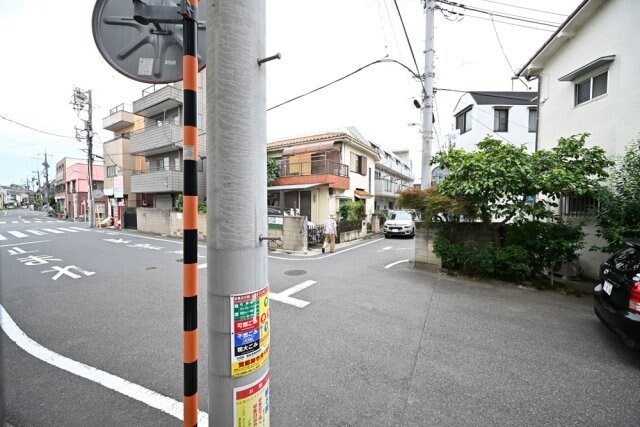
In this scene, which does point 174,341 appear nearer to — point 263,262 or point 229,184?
point 263,262

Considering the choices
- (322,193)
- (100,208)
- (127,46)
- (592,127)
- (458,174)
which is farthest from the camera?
(100,208)

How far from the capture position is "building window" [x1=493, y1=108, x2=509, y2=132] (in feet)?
58.7

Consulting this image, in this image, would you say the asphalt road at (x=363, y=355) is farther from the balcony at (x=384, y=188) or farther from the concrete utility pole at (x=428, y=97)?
the balcony at (x=384, y=188)

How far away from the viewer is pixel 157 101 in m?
17.7

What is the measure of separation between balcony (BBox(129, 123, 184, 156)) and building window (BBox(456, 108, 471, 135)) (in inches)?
769

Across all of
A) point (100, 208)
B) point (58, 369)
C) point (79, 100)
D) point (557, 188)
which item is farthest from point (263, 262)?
point (100, 208)

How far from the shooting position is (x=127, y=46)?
1.61m

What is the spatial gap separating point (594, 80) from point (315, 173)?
38.0 feet

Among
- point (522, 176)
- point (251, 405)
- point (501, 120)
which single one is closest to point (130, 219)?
point (251, 405)

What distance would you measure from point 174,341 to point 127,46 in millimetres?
3399

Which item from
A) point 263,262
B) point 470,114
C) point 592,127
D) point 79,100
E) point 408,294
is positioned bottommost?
point 408,294

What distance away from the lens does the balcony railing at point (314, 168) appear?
15163mm

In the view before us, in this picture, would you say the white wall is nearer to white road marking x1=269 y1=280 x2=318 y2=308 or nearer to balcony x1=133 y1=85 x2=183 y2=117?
white road marking x1=269 y1=280 x2=318 y2=308

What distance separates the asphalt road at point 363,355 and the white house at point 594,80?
3.96m
